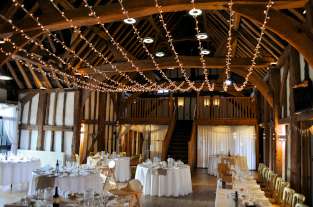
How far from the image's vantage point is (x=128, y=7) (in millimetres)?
5785

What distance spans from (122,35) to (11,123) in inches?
251

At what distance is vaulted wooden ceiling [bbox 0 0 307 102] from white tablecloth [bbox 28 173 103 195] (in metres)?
2.97

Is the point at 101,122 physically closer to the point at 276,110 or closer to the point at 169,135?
the point at 169,135

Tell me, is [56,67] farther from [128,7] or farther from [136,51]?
[128,7]

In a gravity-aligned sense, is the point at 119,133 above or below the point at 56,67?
below

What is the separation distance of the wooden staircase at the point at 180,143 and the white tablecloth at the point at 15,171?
666cm

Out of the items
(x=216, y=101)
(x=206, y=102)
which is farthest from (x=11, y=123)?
(x=216, y=101)

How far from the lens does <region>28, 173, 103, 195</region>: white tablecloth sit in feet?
24.6

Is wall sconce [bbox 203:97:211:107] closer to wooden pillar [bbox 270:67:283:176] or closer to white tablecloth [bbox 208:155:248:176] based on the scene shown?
white tablecloth [bbox 208:155:248:176]

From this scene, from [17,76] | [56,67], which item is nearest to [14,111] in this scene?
[17,76]

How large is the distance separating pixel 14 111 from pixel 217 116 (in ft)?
31.2

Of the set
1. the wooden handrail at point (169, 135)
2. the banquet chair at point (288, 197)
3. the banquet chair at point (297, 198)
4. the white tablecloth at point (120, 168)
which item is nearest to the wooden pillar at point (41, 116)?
the white tablecloth at point (120, 168)

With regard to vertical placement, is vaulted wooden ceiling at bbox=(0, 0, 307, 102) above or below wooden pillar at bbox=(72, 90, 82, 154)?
above

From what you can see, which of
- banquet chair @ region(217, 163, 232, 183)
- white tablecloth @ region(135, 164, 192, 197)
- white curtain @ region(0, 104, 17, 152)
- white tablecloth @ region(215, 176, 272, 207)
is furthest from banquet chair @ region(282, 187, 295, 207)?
white curtain @ region(0, 104, 17, 152)
